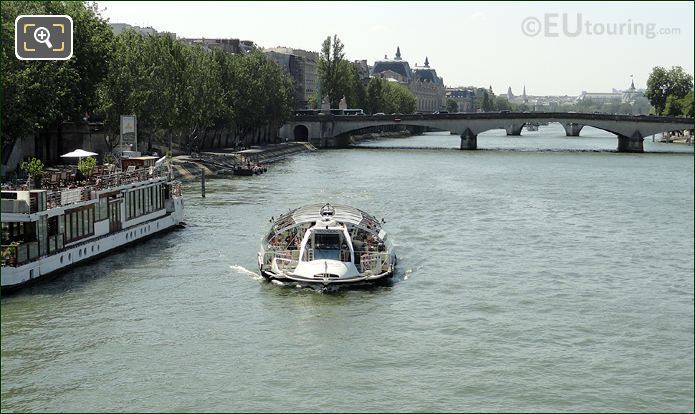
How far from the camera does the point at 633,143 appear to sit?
120 m

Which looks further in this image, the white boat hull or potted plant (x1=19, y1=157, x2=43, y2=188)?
potted plant (x1=19, y1=157, x2=43, y2=188)

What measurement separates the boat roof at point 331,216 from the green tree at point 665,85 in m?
138

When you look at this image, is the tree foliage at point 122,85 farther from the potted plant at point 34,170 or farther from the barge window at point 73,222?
the barge window at point 73,222

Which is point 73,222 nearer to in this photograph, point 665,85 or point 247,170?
point 247,170

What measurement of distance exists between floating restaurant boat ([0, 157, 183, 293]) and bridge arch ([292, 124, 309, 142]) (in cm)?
8765

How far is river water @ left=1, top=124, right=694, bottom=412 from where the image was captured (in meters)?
23.0

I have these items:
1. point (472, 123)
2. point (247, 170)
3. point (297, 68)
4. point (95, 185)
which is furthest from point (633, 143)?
point (95, 185)

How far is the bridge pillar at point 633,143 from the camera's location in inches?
4710

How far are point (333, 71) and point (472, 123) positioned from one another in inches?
1128

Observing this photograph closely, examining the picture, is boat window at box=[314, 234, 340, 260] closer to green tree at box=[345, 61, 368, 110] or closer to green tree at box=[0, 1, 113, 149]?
green tree at box=[0, 1, 113, 149]

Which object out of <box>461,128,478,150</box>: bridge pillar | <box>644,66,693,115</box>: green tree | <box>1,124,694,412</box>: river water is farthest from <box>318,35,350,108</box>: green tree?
<box>1,124,694,412</box>: river water

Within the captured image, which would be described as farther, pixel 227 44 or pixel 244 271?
pixel 227 44

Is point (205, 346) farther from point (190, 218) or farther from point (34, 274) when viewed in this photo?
point (190, 218)

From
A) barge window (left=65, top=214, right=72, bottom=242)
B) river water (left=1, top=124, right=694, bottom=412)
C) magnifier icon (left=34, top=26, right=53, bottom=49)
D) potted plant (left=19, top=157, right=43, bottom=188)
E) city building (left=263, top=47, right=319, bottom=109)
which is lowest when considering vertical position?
river water (left=1, top=124, right=694, bottom=412)
